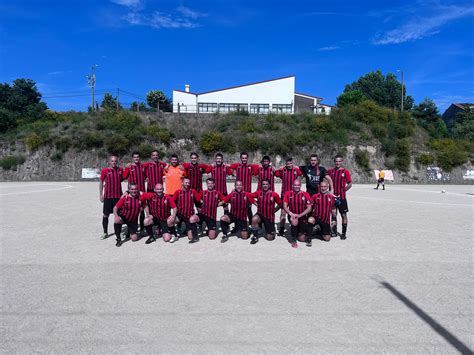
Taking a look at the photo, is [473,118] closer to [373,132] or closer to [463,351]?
[373,132]

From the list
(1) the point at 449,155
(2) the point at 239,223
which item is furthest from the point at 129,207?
(1) the point at 449,155

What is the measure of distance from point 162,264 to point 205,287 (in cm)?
129

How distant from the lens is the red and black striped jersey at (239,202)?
23.1 ft

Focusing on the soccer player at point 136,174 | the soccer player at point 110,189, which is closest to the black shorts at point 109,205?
the soccer player at point 110,189

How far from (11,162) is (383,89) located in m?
59.8

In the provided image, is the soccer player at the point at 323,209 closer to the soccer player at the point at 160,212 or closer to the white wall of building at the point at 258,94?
the soccer player at the point at 160,212

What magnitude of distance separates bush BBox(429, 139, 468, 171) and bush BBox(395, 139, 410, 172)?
3355mm

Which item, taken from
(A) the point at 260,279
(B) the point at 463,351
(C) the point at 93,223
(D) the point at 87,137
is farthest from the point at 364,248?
(D) the point at 87,137

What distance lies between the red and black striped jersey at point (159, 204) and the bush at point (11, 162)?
30.9 metres

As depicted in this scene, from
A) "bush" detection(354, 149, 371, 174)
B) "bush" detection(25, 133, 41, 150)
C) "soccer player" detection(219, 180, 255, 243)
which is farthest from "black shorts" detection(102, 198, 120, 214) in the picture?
"bush" detection(25, 133, 41, 150)

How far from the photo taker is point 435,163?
3406 cm

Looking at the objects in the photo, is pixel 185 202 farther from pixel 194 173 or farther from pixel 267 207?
pixel 267 207

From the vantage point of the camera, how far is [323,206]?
683 cm

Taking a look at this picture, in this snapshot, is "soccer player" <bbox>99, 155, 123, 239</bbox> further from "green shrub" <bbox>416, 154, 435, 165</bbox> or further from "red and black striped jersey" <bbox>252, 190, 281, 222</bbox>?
"green shrub" <bbox>416, 154, 435, 165</bbox>
